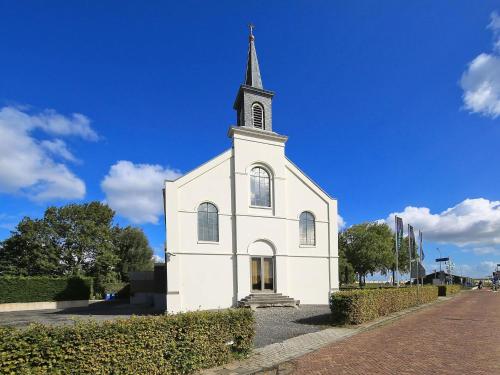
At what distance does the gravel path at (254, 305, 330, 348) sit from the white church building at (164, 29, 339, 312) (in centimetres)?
251

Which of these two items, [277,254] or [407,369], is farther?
[277,254]

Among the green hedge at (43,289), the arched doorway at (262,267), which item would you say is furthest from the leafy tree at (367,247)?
the green hedge at (43,289)

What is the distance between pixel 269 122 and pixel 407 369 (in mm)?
19791

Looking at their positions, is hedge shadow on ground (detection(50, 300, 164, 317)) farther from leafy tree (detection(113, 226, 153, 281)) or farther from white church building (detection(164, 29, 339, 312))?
leafy tree (detection(113, 226, 153, 281))

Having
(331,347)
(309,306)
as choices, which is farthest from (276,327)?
(309,306)

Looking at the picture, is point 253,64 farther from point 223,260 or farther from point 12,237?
point 12,237

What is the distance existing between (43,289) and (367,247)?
126ft

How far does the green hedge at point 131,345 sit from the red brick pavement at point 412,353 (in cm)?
192

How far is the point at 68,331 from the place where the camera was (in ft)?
21.5

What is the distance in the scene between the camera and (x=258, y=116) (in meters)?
26.2

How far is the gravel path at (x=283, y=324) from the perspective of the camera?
13094 mm

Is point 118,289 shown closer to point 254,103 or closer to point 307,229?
point 307,229

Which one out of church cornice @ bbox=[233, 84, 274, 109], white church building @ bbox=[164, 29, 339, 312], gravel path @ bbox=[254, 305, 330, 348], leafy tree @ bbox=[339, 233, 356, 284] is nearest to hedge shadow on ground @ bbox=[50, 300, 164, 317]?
white church building @ bbox=[164, 29, 339, 312]

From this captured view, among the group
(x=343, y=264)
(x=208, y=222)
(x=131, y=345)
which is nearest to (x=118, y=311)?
(x=208, y=222)
